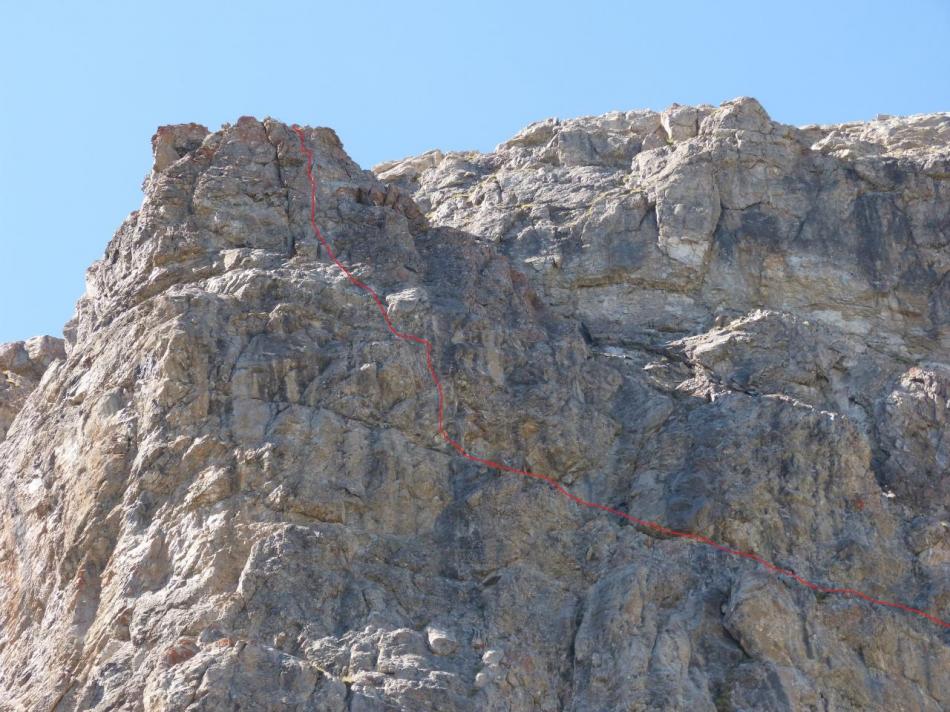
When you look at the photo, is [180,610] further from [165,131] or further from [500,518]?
[165,131]

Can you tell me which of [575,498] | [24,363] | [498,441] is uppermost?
[24,363]

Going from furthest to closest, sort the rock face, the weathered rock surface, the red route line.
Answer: the weathered rock surface < the red route line < the rock face

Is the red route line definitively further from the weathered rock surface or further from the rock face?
the weathered rock surface

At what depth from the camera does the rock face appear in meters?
28.0

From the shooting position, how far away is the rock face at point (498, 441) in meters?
28.0

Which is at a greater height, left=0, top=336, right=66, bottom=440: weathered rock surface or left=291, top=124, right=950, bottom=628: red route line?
left=0, top=336, right=66, bottom=440: weathered rock surface

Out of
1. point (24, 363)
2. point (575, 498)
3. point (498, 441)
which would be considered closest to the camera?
point (575, 498)

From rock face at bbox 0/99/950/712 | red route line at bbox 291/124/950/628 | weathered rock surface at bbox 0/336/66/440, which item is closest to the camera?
rock face at bbox 0/99/950/712

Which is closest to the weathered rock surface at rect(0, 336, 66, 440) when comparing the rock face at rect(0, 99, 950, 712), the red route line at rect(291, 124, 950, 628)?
the rock face at rect(0, 99, 950, 712)

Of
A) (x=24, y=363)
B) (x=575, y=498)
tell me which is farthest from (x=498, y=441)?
(x=24, y=363)

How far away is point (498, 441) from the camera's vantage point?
32469 mm

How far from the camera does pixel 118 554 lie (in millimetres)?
29734

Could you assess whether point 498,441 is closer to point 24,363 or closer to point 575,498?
point 575,498

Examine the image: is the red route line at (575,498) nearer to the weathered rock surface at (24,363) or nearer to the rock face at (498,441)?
the rock face at (498,441)
